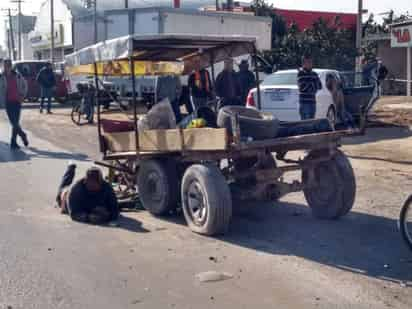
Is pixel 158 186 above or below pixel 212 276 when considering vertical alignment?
above

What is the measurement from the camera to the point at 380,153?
14.5 m

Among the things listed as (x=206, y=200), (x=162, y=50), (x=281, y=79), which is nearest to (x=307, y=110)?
(x=162, y=50)

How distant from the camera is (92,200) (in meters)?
8.72

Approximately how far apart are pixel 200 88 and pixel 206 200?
426 centimetres

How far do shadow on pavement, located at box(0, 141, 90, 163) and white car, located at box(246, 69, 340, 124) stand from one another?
4.00m

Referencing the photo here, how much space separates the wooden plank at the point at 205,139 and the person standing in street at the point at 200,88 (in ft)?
11.5

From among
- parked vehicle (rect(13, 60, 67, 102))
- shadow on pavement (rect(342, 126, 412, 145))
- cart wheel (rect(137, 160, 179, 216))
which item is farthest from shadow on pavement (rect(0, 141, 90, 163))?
parked vehicle (rect(13, 60, 67, 102))

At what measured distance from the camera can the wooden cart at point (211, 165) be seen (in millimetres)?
7668

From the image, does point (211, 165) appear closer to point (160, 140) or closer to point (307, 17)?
point (160, 140)

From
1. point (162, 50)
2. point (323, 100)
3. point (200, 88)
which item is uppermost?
point (162, 50)

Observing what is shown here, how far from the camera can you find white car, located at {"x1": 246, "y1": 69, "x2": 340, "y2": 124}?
54.5 feet

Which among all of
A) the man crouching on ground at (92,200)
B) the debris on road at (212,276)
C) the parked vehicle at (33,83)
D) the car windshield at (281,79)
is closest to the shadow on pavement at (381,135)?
the car windshield at (281,79)

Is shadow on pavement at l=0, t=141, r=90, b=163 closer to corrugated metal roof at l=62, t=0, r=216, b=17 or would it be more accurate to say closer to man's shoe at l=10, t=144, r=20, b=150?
man's shoe at l=10, t=144, r=20, b=150

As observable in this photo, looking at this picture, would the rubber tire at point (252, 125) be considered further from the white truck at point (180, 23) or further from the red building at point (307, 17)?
the red building at point (307, 17)
